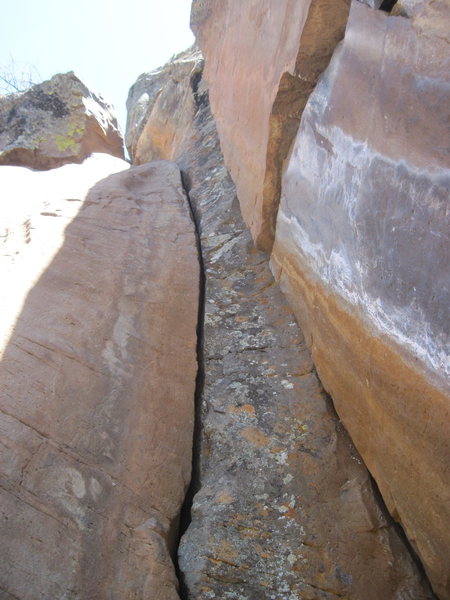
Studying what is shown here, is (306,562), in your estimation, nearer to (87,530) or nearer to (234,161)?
(87,530)

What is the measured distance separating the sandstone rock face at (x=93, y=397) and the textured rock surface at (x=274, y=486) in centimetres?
15

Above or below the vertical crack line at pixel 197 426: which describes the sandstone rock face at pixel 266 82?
above

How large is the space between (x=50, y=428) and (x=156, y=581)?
2.54ft

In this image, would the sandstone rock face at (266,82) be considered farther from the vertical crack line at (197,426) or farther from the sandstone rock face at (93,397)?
the sandstone rock face at (93,397)

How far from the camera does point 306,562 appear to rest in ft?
7.59

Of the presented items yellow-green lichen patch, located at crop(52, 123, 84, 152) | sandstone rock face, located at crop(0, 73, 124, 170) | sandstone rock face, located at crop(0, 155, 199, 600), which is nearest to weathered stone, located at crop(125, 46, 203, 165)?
sandstone rock face, located at crop(0, 73, 124, 170)

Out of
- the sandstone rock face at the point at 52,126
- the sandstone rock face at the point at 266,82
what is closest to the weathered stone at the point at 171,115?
the sandstone rock face at the point at 52,126

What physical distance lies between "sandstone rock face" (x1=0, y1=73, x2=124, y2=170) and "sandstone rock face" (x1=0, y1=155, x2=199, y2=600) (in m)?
2.50

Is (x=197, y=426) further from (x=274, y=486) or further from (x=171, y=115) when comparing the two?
(x=171, y=115)

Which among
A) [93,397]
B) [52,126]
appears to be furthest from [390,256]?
[52,126]

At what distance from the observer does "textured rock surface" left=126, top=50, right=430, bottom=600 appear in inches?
89.4

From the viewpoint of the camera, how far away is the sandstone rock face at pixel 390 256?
195 centimetres

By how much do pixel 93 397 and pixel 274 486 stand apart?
93 cm

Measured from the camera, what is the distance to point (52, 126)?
687cm
